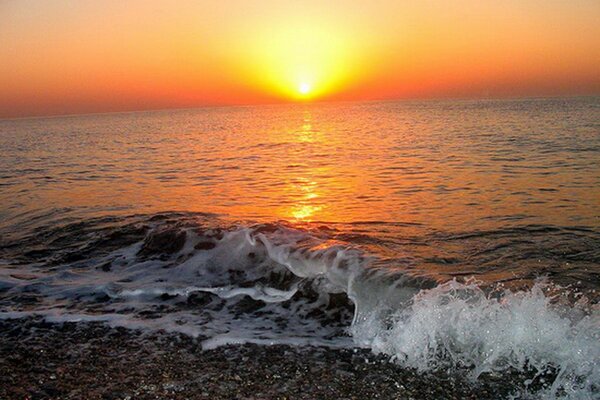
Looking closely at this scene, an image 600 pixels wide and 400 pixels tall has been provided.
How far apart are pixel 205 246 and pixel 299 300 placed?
3141mm

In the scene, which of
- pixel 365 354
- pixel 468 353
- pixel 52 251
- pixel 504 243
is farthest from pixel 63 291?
pixel 504 243

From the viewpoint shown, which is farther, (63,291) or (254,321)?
(63,291)

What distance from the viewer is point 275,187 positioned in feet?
54.7

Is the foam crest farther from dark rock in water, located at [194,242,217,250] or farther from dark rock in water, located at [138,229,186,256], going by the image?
dark rock in water, located at [138,229,186,256]

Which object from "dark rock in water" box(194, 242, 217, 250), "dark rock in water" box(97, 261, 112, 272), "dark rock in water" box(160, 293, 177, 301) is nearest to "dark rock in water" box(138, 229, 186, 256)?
"dark rock in water" box(194, 242, 217, 250)

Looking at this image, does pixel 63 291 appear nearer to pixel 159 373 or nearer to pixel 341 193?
pixel 159 373

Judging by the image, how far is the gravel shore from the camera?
4.25 meters

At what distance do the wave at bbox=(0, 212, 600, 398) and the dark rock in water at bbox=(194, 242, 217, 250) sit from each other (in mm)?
40

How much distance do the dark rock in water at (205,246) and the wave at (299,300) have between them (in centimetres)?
4

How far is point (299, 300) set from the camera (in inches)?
275

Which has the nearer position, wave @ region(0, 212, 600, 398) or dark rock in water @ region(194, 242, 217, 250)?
wave @ region(0, 212, 600, 398)

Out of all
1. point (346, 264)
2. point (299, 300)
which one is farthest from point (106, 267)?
point (346, 264)

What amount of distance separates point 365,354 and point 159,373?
2.12 m

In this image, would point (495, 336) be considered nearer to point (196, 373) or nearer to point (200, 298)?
point (196, 373)
